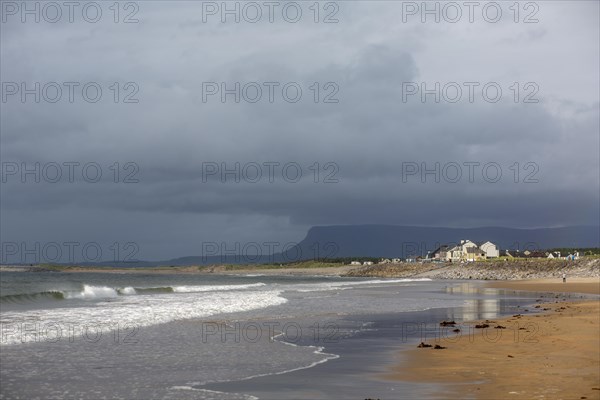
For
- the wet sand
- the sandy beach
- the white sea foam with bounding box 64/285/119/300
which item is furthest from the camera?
the white sea foam with bounding box 64/285/119/300

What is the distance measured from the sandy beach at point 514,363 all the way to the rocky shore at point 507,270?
230 ft

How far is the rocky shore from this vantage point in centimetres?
9412

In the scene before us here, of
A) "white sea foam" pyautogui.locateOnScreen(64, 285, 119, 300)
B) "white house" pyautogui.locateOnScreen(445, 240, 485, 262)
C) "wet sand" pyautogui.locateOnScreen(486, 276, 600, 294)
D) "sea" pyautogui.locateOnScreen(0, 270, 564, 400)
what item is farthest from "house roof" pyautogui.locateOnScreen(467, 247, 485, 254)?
"sea" pyautogui.locateOnScreen(0, 270, 564, 400)

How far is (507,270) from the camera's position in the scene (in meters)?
109

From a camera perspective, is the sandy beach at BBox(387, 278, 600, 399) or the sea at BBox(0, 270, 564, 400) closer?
the sandy beach at BBox(387, 278, 600, 399)

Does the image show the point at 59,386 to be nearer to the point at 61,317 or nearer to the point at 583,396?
the point at 583,396

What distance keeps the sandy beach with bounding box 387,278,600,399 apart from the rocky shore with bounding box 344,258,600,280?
70114mm

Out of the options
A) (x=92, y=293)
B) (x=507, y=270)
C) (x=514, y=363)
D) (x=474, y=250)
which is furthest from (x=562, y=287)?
(x=474, y=250)

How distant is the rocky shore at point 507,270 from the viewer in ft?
309

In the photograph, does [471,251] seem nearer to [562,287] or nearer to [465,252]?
[465,252]

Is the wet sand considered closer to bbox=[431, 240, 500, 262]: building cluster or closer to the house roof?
bbox=[431, 240, 500, 262]: building cluster

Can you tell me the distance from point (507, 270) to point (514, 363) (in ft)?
319

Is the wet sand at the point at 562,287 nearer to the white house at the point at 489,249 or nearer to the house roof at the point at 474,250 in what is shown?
the house roof at the point at 474,250

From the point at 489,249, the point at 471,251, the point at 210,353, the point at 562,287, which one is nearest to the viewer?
the point at 210,353
